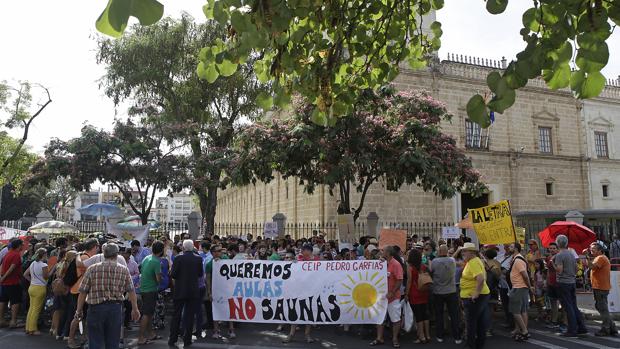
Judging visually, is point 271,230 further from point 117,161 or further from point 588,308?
point 588,308

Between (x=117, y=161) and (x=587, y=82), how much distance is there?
54.4ft

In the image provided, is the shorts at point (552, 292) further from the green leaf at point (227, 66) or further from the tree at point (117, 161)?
the tree at point (117, 161)

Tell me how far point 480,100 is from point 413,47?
120 inches

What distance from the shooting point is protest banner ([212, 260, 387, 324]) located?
8.95m

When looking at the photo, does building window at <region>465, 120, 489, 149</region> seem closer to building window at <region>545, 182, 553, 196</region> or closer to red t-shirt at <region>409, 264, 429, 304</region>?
building window at <region>545, 182, 553, 196</region>

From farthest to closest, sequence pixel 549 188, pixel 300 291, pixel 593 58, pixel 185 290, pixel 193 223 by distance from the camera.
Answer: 1. pixel 549 188
2. pixel 193 223
3. pixel 300 291
4. pixel 185 290
5. pixel 593 58

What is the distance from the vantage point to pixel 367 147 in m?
14.5

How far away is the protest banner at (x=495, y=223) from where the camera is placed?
34.1ft

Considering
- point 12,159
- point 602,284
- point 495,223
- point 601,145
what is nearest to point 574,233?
point 495,223

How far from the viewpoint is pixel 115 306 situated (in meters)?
6.18

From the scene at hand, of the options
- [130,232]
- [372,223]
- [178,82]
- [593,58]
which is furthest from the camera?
[178,82]

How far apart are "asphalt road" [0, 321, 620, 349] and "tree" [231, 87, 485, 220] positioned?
551 centimetres

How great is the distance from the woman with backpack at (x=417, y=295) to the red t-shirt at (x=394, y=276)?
233mm

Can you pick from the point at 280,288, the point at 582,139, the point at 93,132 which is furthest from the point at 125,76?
the point at 582,139
